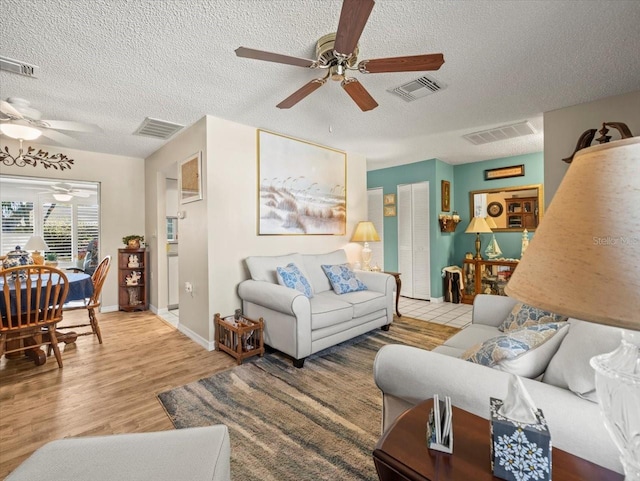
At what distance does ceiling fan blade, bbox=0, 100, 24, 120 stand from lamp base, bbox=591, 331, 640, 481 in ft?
12.6

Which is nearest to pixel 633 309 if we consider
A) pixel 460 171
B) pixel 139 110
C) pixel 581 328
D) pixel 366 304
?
pixel 581 328

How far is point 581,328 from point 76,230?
6.82m

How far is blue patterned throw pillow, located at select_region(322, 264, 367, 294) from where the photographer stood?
11.4 ft

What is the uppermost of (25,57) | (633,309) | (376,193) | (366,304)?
(25,57)

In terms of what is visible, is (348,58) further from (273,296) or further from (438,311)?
(438,311)

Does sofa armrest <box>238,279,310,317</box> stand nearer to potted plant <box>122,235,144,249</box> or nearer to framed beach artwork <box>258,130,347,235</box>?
framed beach artwork <box>258,130,347,235</box>

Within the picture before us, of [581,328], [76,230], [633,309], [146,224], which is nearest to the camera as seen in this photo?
[633,309]

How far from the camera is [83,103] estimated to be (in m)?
2.79

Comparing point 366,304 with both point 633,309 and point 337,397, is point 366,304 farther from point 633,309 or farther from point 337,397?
point 633,309

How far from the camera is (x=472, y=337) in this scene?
2049mm

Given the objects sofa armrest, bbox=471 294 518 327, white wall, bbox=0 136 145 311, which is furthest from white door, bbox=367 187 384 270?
white wall, bbox=0 136 145 311

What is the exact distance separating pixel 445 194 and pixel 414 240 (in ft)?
3.32

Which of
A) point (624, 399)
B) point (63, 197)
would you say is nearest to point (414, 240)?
point (624, 399)

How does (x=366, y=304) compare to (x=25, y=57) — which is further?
(x=366, y=304)
